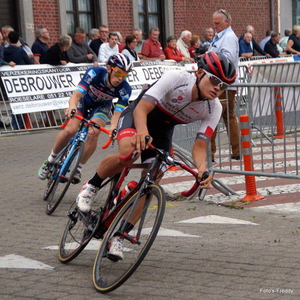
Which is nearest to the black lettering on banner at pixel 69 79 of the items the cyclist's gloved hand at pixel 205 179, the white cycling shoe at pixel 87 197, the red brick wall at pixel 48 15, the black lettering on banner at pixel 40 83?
the black lettering on banner at pixel 40 83

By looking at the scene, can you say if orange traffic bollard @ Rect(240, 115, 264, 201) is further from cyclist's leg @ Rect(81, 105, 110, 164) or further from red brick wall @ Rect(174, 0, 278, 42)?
red brick wall @ Rect(174, 0, 278, 42)

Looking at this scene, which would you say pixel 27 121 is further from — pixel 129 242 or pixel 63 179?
pixel 129 242

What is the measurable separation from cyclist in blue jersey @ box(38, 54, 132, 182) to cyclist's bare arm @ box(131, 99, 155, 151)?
2.28m

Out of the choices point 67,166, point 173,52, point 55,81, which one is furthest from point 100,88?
point 173,52

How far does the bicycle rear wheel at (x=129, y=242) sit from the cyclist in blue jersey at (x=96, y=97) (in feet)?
8.49

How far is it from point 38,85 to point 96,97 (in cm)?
766

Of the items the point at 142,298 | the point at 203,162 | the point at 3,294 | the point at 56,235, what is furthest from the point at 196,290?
the point at 56,235

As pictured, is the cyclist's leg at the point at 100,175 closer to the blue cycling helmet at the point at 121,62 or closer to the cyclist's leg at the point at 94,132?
the blue cycling helmet at the point at 121,62

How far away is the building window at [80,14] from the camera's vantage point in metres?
22.2

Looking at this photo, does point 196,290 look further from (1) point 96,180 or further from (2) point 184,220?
(2) point 184,220

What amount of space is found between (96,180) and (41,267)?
0.80m

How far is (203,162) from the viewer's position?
16.4ft

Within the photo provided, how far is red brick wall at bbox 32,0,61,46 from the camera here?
2069 centimetres

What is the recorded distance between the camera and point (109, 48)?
17.5 meters
